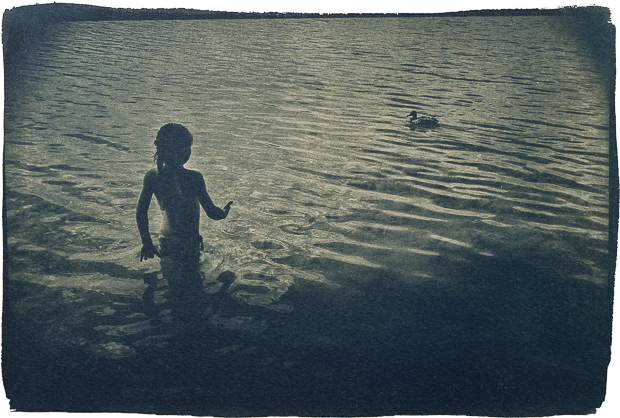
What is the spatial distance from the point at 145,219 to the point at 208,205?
0.74 ft

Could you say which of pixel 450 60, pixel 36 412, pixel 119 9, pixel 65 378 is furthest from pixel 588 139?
pixel 36 412

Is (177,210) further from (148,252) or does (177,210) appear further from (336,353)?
(336,353)

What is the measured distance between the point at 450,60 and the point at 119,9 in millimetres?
1308

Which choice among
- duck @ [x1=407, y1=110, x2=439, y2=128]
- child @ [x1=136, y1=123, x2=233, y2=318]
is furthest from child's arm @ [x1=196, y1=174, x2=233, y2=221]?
duck @ [x1=407, y1=110, x2=439, y2=128]

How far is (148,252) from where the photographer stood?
1.64m

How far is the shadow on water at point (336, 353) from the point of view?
5.11 ft

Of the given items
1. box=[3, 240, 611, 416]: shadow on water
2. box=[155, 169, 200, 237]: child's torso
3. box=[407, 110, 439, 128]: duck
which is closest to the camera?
box=[3, 240, 611, 416]: shadow on water

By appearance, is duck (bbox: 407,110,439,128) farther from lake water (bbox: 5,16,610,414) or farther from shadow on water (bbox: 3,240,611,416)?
shadow on water (bbox: 3,240,611,416)

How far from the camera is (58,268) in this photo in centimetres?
164

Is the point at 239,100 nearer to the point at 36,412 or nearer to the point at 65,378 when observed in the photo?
the point at 65,378

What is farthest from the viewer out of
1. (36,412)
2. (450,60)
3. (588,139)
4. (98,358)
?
(450,60)

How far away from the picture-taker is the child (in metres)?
1.61

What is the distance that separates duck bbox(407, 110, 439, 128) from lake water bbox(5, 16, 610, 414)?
3cm

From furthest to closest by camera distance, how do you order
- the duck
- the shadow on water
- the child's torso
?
the duck, the child's torso, the shadow on water
